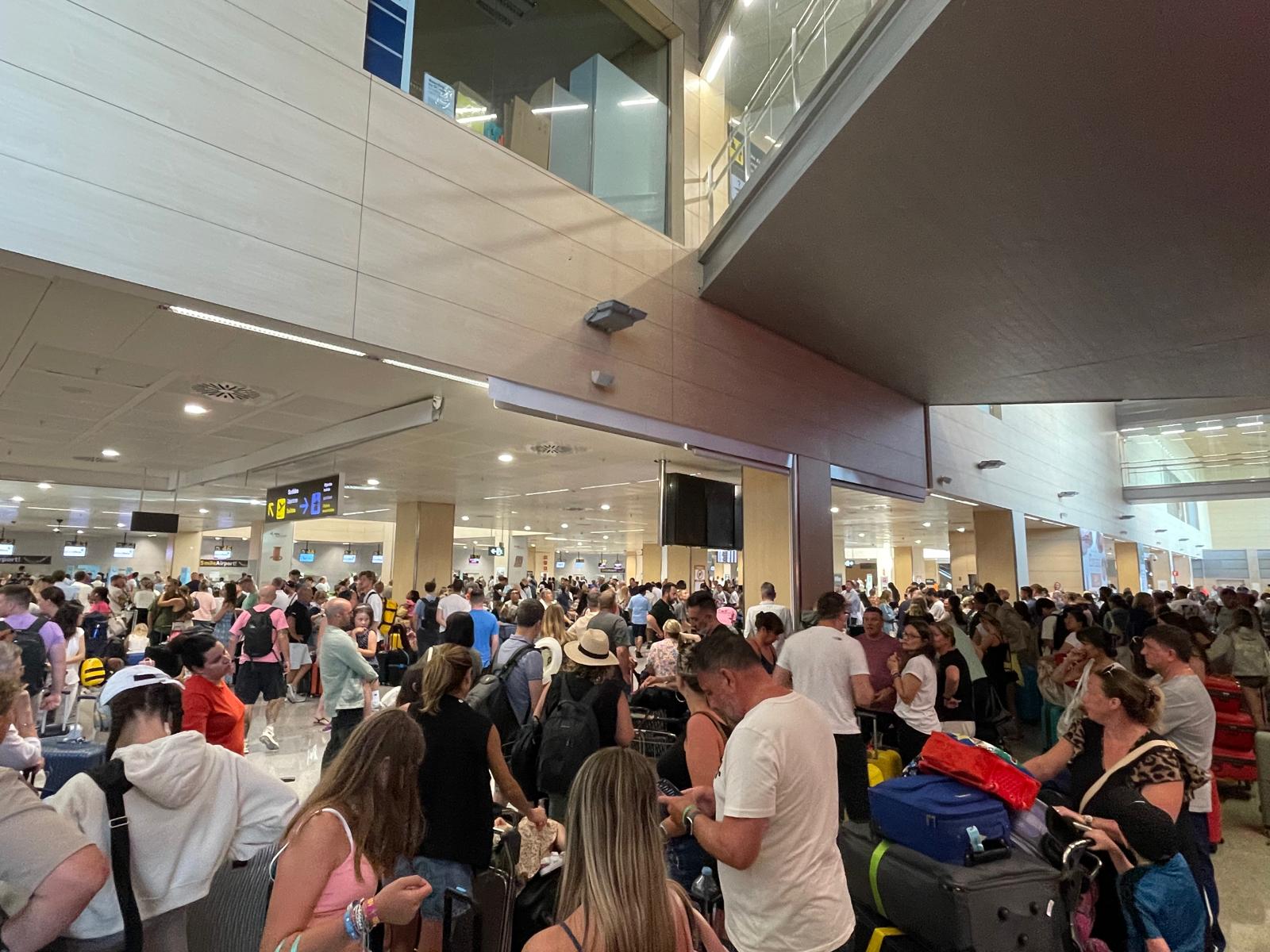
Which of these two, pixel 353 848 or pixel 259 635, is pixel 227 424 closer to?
pixel 259 635

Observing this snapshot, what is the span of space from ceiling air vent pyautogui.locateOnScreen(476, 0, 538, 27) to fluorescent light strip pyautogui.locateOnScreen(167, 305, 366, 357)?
4219 millimetres

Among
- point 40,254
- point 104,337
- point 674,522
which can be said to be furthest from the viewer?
point 674,522

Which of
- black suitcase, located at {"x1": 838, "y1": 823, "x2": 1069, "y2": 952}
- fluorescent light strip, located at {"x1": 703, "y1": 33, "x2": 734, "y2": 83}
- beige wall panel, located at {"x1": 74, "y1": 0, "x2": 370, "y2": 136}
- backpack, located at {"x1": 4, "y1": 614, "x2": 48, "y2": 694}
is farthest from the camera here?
fluorescent light strip, located at {"x1": 703, "y1": 33, "x2": 734, "y2": 83}

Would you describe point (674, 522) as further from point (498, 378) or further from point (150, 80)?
point (150, 80)

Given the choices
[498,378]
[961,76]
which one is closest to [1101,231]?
[961,76]

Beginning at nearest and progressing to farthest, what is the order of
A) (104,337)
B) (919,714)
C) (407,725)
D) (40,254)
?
(407,725) → (40,254) → (919,714) → (104,337)

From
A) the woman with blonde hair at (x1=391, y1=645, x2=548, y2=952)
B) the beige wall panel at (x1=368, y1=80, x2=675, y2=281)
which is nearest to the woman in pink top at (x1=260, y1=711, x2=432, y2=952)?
the woman with blonde hair at (x1=391, y1=645, x2=548, y2=952)

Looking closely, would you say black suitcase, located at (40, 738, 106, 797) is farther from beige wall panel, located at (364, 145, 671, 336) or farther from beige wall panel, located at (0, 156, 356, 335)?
beige wall panel, located at (364, 145, 671, 336)

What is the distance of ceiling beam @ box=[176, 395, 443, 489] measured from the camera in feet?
22.4

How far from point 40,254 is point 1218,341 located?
997 cm

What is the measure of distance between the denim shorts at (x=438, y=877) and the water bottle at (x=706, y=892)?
2.63 feet

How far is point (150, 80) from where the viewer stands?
3.76 m

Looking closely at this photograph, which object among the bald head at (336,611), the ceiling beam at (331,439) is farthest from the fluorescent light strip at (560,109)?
the bald head at (336,611)

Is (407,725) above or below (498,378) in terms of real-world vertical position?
below
